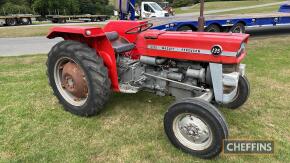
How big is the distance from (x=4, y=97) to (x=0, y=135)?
137 centimetres

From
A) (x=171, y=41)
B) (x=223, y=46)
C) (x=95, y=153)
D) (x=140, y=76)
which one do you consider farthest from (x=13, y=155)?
(x=223, y=46)

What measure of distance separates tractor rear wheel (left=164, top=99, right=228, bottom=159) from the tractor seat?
3.92 feet

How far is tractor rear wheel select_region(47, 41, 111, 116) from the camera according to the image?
11.2ft

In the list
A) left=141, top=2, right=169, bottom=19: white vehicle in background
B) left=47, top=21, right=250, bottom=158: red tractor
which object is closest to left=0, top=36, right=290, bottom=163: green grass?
left=47, top=21, right=250, bottom=158: red tractor

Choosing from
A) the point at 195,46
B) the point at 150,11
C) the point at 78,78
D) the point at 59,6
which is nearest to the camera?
the point at 195,46

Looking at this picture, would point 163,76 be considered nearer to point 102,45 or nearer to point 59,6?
point 102,45

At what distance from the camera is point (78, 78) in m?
3.70

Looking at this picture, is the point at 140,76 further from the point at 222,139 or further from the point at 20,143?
the point at 20,143

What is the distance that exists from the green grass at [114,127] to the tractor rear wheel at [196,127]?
0.45 feet

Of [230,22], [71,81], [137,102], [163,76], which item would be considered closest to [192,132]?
[163,76]

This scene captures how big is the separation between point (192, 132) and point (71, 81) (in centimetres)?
190

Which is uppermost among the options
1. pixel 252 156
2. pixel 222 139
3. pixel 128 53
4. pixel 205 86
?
pixel 128 53

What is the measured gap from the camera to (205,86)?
11.0ft

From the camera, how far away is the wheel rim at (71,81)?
3.70 metres
